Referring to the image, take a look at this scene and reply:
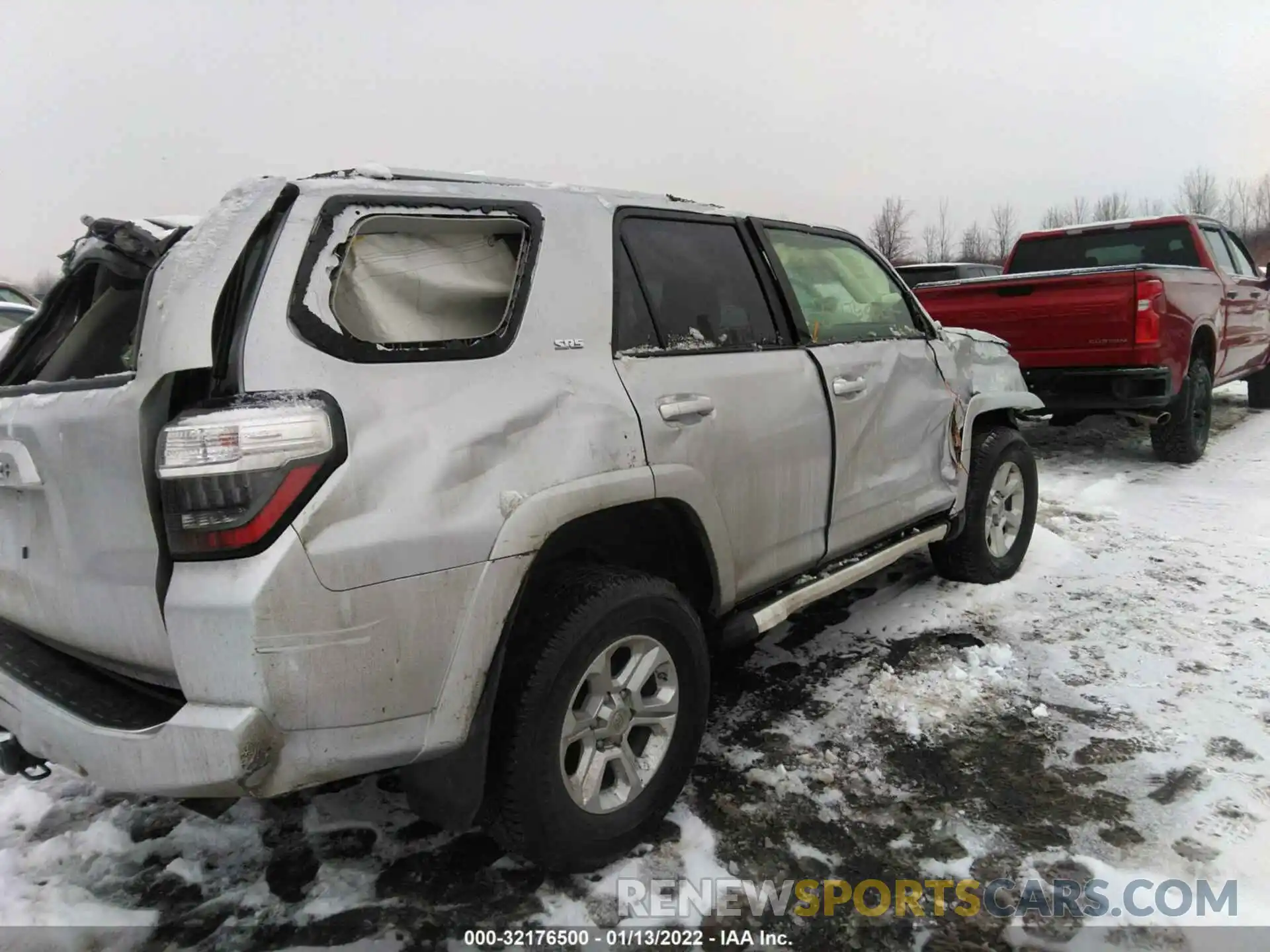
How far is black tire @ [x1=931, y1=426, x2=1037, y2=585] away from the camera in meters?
4.20

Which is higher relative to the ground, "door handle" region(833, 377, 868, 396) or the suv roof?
the suv roof

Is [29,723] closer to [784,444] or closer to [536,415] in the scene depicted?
[536,415]

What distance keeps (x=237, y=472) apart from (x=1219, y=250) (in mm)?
9562

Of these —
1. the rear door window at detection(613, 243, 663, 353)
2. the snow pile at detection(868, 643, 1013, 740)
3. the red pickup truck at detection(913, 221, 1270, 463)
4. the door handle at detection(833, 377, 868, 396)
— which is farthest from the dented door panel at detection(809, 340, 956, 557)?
the red pickup truck at detection(913, 221, 1270, 463)

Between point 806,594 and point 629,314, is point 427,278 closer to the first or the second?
point 629,314

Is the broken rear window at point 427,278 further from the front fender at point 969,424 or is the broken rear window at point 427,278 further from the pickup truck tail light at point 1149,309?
the pickup truck tail light at point 1149,309

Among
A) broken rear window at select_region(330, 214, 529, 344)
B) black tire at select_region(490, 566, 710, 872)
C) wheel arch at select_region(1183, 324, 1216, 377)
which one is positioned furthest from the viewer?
wheel arch at select_region(1183, 324, 1216, 377)

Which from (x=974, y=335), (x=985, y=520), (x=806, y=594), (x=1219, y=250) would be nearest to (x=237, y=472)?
(x=806, y=594)

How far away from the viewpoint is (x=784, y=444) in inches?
110

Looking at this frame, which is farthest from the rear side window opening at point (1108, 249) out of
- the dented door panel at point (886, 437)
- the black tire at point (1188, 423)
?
the dented door panel at point (886, 437)

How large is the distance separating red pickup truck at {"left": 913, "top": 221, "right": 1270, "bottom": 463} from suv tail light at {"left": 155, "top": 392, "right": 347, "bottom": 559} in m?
6.23

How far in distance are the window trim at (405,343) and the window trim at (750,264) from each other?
0.31 metres

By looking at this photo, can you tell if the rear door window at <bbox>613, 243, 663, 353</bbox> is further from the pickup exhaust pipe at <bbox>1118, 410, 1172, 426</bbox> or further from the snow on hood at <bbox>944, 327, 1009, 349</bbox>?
the pickup exhaust pipe at <bbox>1118, 410, 1172, 426</bbox>
